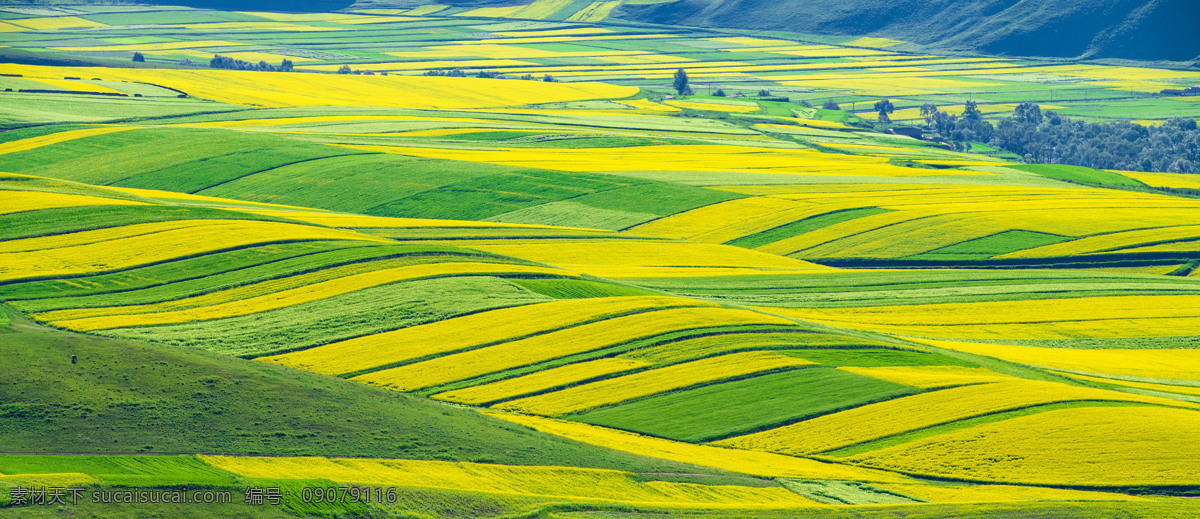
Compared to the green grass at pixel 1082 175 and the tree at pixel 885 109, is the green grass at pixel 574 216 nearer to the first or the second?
the green grass at pixel 1082 175

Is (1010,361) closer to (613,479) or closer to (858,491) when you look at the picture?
(858,491)

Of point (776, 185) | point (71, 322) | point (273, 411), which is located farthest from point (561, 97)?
point (273, 411)

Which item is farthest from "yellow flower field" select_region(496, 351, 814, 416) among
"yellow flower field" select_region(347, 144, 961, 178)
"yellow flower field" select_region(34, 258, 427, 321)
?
"yellow flower field" select_region(347, 144, 961, 178)

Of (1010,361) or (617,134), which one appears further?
(617,134)

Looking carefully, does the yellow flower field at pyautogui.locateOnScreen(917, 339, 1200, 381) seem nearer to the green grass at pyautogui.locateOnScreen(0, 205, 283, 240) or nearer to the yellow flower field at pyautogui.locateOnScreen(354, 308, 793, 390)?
the yellow flower field at pyautogui.locateOnScreen(354, 308, 793, 390)

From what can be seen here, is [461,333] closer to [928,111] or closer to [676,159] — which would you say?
[676,159]

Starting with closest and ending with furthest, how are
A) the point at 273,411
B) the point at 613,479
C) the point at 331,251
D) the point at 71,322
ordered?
the point at 613,479 < the point at 273,411 < the point at 71,322 < the point at 331,251
